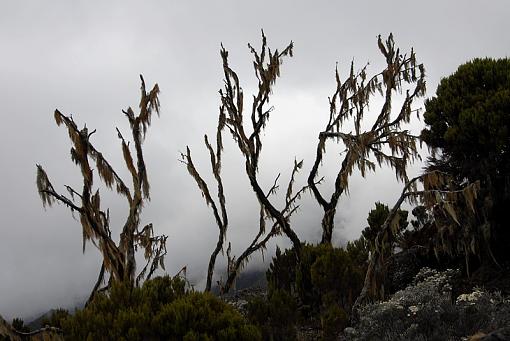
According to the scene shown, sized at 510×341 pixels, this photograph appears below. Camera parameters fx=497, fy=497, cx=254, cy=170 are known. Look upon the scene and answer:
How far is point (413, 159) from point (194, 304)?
859 cm

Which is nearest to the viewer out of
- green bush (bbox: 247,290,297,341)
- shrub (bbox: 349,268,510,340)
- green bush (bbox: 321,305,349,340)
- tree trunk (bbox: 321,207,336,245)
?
shrub (bbox: 349,268,510,340)

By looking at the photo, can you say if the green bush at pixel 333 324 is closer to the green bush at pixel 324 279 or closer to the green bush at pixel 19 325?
the green bush at pixel 324 279

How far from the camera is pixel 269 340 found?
974 cm

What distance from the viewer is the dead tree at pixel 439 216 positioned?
10.4 meters

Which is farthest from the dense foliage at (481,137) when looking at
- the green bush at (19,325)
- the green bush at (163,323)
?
the green bush at (19,325)

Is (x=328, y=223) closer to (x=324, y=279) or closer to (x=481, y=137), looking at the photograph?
(x=324, y=279)

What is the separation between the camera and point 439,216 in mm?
12094

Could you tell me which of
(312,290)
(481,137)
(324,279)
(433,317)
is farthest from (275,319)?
(481,137)

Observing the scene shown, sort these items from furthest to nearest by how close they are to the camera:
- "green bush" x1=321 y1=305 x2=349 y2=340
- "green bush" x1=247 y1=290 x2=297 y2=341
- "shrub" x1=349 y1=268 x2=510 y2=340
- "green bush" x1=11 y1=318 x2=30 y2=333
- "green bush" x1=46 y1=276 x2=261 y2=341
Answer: "green bush" x1=247 y1=290 x2=297 y2=341 < "green bush" x1=321 y1=305 x2=349 y2=340 < "green bush" x1=11 y1=318 x2=30 y2=333 < "shrub" x1=349 y1=268 x2=510 y2=340 < "green bush" x1=46 y1=276 x2=261 y2=341

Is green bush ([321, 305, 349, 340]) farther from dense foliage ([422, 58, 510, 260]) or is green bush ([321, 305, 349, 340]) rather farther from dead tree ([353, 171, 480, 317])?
dense foliage ([422, 58, 510, 260])

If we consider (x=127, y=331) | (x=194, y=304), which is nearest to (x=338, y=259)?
(x=194, y=304)

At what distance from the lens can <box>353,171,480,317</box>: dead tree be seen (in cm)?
1038

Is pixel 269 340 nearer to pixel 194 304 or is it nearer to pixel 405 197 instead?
pixel 194 304

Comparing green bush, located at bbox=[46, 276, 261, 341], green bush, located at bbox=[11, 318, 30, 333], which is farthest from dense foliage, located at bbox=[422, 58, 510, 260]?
green bush, located at bbox=[11, 318, 30, 333]
